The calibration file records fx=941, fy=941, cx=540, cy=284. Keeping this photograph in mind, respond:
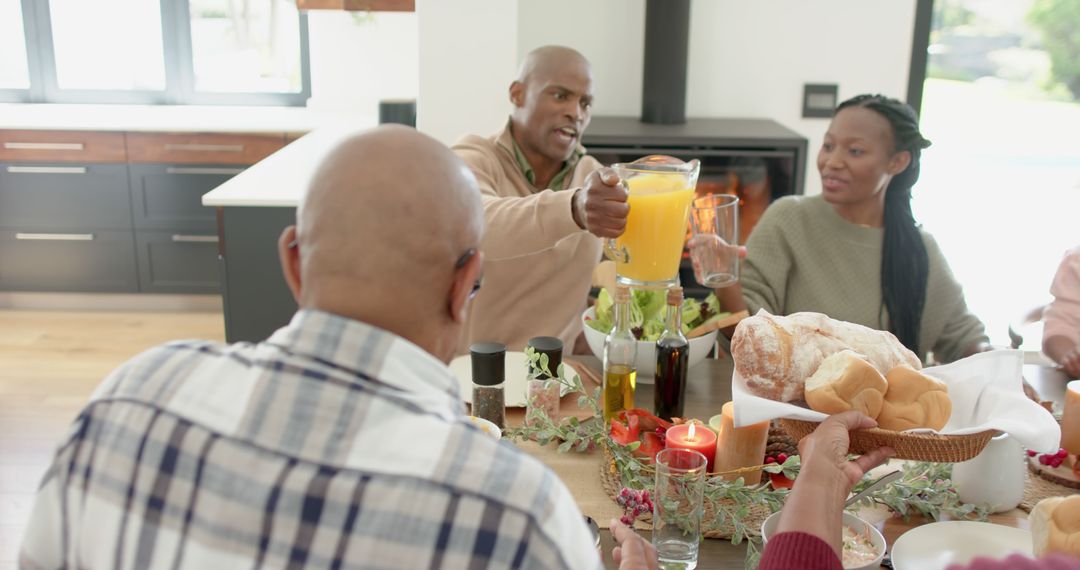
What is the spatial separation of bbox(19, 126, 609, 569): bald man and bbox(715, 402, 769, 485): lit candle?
1.95ft

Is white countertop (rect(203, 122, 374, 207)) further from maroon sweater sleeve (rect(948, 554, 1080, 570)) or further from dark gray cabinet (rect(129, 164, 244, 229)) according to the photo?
maroon sweater sleeve (rect(948, 554, 1080, 570))

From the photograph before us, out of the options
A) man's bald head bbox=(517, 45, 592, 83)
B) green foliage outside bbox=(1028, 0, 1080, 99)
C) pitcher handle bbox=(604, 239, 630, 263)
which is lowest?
pitcher handle bbox=(604, 239, 630, 263)

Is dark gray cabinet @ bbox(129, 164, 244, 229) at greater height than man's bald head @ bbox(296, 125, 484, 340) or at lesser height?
lesser

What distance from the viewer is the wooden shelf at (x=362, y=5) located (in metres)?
3.15

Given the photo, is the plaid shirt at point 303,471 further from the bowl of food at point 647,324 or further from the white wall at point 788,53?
the white wall at point 788,53

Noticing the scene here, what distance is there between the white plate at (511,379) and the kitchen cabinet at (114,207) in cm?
267

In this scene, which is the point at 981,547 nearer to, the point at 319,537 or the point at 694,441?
the point at 694,441

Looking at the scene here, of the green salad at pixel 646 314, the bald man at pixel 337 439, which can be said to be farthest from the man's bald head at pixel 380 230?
the green salad at pixel 646 314

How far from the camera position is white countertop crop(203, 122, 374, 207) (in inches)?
117

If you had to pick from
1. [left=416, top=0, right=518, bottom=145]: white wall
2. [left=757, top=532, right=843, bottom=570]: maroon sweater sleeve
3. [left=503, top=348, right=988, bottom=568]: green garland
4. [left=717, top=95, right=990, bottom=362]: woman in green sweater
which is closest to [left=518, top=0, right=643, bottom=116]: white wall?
[left=416, top=0, right=518, bottom=145]: white wall

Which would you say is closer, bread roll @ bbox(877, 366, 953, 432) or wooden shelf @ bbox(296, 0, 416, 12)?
bread roll @ bbox(877, 366, 953, 432)

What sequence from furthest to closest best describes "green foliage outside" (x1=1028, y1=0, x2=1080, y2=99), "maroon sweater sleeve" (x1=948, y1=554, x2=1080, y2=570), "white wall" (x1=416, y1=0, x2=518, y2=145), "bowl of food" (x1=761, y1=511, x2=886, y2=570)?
"green foliage outside" (x1=1028, y1=0, x2=1080, y2=99) < "white wall" (x1=416, y1=0, x2=518, y2=145) < "bowl of food" (x1=761, y1=511, x2=886, y2=570) < "maroon sweater sleeve" (x1=948, y1=554, x2=1080, y2=570)

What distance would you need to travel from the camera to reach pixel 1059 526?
40.9 inches

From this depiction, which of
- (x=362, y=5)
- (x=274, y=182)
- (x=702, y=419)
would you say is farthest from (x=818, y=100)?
(x=702, y=419)
